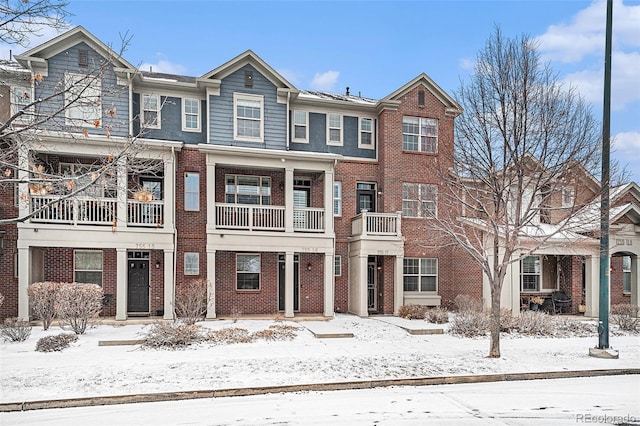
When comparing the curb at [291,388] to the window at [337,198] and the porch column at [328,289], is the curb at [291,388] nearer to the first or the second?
the porch column at [328,289]

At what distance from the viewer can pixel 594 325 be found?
16141 millimetres

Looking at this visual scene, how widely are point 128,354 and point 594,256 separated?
17766 mm

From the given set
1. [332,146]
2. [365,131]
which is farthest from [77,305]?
[365,131]

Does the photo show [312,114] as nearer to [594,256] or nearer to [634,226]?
[594,256]

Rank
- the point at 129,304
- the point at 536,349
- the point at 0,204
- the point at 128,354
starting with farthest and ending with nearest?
the point at 129,304, the point at 0,204, the point at 536,349, the point at 128,354

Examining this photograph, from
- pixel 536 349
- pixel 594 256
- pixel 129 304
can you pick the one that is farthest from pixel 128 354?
pixel 594 256

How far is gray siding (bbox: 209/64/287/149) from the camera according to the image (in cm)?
1780

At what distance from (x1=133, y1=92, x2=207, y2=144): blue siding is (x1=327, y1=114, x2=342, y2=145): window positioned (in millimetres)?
5256

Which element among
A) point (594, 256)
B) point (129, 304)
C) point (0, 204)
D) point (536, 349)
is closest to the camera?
point (536, 349)

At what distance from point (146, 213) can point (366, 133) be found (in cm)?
974

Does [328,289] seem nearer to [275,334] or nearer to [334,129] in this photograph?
[275,334]

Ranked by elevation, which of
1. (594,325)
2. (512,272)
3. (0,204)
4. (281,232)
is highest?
(0,204)

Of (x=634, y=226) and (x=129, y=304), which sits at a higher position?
(x=634, y=226)

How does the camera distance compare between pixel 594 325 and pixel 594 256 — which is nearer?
pixel 594 325
